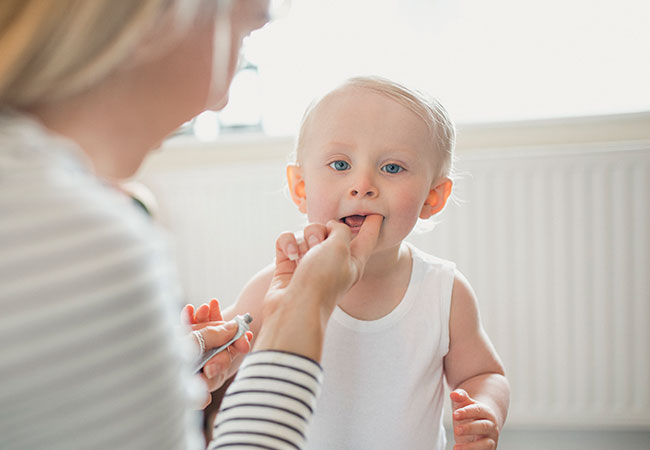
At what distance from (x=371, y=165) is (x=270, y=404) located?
566 mm

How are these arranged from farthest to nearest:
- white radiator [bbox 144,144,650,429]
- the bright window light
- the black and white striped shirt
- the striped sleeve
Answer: the bright window light → white radiator [bbox 144,144,650,429] → the striped sleeve → the black and white striped shirt

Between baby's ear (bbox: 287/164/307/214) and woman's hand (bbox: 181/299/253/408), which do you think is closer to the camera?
woman's hand (bbox: 181/299/253/408)

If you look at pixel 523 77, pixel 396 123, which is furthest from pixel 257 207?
pixel 396 123

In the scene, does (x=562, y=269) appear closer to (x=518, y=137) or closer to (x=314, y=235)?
(x=518, y=137)

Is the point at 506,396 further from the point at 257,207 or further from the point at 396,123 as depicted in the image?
the point at 257,207

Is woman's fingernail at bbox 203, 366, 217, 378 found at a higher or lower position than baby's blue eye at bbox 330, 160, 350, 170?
lower

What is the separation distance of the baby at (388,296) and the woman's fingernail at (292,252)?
5.9 inches

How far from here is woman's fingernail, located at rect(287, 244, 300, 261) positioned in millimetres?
938

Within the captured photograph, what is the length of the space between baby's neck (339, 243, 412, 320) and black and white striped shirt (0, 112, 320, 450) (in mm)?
680

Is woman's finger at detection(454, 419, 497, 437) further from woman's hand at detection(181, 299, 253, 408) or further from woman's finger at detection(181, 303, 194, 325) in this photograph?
woman's finger at detection(181, 303, 194, 325)

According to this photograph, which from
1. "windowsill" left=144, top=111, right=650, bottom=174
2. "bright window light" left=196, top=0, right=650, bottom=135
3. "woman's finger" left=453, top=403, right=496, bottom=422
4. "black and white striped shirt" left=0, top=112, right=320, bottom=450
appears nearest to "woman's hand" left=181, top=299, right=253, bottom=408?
"woman's finger" left=453, top=403, right=496, bottom=422

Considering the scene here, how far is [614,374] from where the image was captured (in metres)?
2.14

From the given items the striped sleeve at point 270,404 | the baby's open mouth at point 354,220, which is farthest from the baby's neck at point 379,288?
the striped sleeve at point 270,404

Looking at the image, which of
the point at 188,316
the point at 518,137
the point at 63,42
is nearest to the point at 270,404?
the point at 63,42
